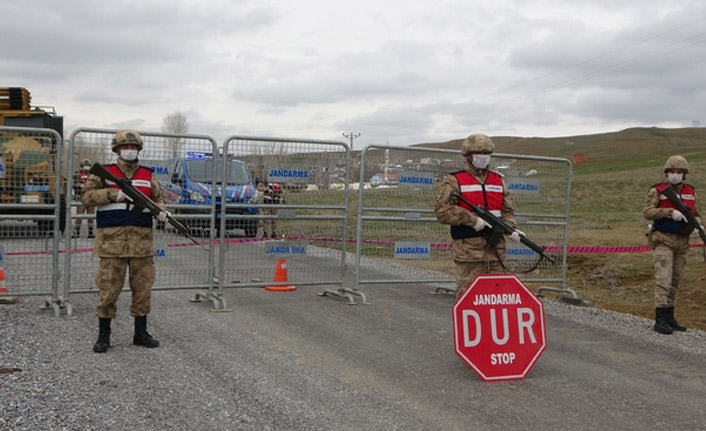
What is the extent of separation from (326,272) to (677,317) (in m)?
5.26

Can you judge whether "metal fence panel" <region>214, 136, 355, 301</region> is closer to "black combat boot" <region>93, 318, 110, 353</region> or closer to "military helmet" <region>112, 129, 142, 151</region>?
"military helmet" <region>112, 129, 142, 151</region>

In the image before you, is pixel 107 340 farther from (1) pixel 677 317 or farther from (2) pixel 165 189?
(1) pixel 677 317

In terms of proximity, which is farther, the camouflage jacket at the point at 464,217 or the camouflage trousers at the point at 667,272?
the camouflage trousers at the point at 667,272

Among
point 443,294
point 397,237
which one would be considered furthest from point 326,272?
point 443,294

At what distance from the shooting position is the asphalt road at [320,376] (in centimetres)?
488

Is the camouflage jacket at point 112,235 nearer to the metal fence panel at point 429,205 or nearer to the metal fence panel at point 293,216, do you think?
the metal fence panel at point 293,216

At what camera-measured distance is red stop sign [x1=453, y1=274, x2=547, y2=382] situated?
598 cm

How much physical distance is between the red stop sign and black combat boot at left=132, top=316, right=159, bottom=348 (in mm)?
2969

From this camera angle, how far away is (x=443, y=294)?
1063 cm

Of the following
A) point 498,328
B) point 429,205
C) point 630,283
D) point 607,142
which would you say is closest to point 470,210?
point 498,328

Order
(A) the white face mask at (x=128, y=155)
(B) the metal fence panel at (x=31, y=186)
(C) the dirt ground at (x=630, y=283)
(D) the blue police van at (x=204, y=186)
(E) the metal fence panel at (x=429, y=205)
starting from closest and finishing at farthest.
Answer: (A) the white face mask at (x=128, y=155) < (B) the metal fence panel at (x=31, y=186) < (D) the blue police van at (x=204, y=186) < (E) the metal fence panel at (x=429, y=205) < (C) the dirt ground at (x=630, y=283)

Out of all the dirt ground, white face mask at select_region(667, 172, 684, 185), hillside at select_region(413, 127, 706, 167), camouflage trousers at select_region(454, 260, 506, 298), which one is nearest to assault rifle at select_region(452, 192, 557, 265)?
camouflage trousers at select_region(454, 260, 506, 298)

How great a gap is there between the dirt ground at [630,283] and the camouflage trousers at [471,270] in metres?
4.53

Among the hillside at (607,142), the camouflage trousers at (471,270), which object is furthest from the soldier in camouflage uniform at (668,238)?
the hillside at (607,142)
